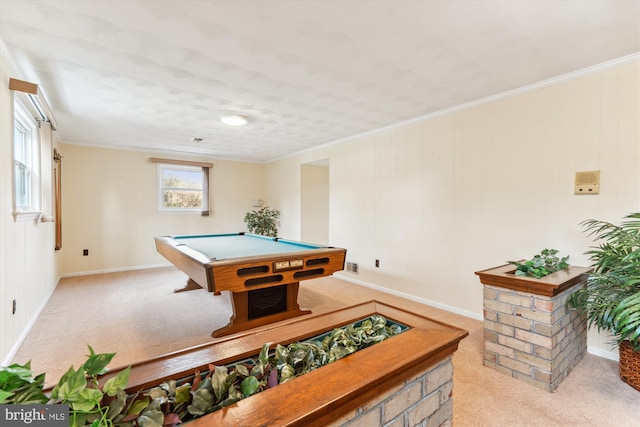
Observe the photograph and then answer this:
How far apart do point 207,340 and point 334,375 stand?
6.98 ft

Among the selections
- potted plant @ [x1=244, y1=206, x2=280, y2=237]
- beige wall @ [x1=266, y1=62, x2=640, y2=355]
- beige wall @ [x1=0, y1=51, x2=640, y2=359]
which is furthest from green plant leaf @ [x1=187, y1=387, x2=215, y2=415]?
potted plant @ [x1=244, y1=206, x2=280, y2=237]

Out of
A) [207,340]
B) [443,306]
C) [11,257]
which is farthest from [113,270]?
[443,306]

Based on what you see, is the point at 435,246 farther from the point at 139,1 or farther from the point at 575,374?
the point at 139,1

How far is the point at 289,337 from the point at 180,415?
A: 1.45 feet

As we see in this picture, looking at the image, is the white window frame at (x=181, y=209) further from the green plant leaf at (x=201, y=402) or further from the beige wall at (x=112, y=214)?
the green plant leaf at (x=201, y=402)

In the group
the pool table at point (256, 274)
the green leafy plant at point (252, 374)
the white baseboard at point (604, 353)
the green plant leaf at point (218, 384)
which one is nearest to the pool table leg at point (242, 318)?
the pool table at point (256, 274)

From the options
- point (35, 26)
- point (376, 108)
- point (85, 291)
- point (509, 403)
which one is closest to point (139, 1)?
point (35, 26)

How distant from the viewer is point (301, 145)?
16.5 ft

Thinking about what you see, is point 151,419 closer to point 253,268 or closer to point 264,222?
point 253,268

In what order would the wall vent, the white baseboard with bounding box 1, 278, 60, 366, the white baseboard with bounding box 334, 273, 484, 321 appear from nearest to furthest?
the white baseboard with bounding box 1, 278, 60, 366 < the white baseboard with bounding box 334, 273, 484, 321 < the wall vent

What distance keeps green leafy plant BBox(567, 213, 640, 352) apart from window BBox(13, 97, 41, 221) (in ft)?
14.7

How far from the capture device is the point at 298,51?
2053 millimetres

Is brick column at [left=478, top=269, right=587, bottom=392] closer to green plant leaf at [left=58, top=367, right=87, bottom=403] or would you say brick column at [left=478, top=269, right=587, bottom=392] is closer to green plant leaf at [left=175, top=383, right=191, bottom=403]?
green plant leaf at [left=175, top=383, right=191, bottom=403]

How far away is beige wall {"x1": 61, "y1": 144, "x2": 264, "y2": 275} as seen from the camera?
480 centimetres
